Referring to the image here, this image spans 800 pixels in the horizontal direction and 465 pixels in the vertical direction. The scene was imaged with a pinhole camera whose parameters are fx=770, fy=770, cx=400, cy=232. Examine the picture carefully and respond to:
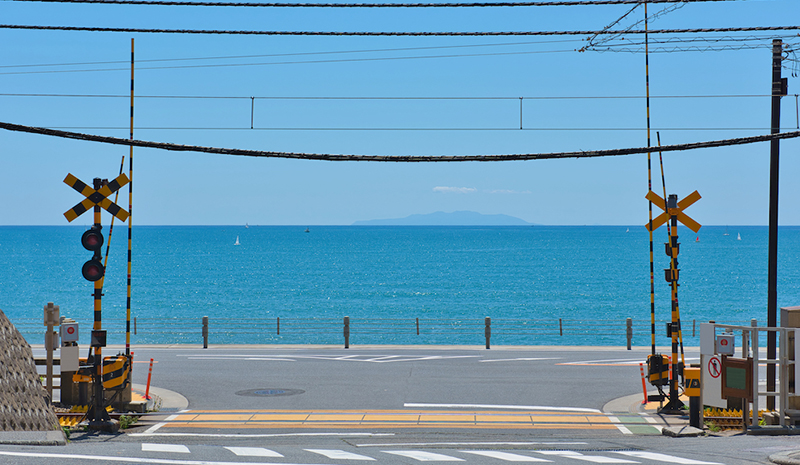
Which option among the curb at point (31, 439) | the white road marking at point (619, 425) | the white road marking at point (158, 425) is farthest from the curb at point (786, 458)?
the white road marking at point (158, 425)

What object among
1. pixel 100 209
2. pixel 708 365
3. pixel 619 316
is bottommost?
pixel 619 316

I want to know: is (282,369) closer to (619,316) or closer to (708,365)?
(708,365)

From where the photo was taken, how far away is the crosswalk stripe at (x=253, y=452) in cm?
1071

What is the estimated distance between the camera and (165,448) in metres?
11.2

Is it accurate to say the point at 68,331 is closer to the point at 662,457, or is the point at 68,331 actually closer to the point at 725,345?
the point at 662,457

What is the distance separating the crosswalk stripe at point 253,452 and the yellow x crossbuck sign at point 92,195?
16.6 ft

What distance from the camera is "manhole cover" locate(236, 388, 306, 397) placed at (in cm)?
1752

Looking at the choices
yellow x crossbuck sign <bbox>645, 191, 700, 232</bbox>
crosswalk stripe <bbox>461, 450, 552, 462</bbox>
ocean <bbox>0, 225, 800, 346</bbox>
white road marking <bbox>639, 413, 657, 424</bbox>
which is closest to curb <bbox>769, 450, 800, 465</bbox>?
crosswalk stripe <bbox>461, 450, 552, 462</bbox>

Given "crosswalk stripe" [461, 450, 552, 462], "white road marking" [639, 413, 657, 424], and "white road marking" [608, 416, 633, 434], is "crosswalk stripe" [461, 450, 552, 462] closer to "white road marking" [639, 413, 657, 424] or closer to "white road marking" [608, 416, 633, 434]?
"white road marking" [608, 416, 633, 434]

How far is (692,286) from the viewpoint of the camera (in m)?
108

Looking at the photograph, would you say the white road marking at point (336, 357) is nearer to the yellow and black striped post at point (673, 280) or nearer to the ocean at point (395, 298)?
the yellow and black striped post at point (673, 280)

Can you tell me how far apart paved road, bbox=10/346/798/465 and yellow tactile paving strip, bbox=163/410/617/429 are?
0.04 meters

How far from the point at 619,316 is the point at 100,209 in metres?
67.7

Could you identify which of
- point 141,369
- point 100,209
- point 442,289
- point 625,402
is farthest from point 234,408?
point 442,289
